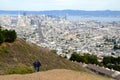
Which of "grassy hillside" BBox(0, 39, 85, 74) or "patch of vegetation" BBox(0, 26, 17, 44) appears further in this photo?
"patch of vegetation" BBox(0, 26, 17, 44)

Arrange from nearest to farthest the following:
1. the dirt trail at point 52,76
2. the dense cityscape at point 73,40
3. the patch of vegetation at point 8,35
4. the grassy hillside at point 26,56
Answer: the dirt trail at point 52,76, the grassy hillside at point 26,56, the patch of vegetation at point 8,35, the dense cityscape at point 73,40

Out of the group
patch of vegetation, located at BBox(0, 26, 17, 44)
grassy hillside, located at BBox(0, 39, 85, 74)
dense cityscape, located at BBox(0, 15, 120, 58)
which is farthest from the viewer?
dense cityscape, located at BBox(0, 15, 120, 58)

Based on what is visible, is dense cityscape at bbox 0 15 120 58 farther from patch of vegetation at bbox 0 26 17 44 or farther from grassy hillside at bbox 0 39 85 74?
patch of vegetation at bbox 0 26 17 44

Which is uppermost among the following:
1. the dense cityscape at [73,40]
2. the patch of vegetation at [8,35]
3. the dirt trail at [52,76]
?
the dirt trail at [52,76]

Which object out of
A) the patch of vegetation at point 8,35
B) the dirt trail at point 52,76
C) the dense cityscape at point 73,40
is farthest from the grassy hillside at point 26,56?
the dense cityscape at point 73,40

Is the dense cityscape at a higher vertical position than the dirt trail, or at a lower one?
lower

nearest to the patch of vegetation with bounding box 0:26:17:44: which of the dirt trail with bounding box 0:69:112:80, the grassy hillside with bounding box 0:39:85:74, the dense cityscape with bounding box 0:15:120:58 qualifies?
the grassy hillside with bounding box 0:39:85:74

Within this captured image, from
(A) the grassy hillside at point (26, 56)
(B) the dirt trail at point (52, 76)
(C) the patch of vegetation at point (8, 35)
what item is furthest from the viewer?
(C) the patch of vegetation at point (8, 35)

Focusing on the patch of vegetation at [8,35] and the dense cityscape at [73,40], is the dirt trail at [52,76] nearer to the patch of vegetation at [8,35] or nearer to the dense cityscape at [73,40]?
the patch of vegetation at [8,35]

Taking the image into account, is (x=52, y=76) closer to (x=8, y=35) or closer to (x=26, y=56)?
(x=26, y=56)

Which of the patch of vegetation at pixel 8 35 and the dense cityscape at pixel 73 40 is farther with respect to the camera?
the dense cityscape at pixel 73 40

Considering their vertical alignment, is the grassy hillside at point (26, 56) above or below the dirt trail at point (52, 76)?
below

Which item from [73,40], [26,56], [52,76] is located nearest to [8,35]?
[26,56]

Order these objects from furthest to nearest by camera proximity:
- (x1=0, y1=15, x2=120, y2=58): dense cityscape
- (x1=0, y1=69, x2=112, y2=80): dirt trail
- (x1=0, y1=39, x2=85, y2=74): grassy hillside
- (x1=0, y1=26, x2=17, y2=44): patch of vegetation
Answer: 1. (x1=0, y1=15, x2=120, y2=58): dense cityscape
2. (x1=0, y1=26, x2=17, y2=44): patch of vegetation
3. (x1=0, y1=39, x2=85, y2=74): grassy hillside
4. (x1=0, y1=69, x2=112, y2=80): dirt trail
